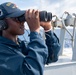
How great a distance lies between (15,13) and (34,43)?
20 centimetres

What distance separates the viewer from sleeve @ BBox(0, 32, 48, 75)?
48.7 inches

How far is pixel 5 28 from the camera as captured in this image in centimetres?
137

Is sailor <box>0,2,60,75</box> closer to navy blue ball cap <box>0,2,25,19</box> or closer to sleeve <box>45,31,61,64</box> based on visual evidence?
navy blue ball cap <box>0,2,25,19</box>

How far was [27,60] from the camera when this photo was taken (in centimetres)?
125

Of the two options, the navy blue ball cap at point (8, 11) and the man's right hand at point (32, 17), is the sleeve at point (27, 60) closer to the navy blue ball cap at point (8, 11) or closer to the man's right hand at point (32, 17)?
the man's right hand at point (32, 17)

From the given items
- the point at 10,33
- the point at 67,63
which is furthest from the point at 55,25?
the point at 10,33

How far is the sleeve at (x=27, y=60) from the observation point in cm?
124

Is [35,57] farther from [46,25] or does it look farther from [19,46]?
[46,25]

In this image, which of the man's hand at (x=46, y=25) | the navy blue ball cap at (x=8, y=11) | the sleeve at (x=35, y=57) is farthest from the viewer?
the man's hand at (x=46, y=25)

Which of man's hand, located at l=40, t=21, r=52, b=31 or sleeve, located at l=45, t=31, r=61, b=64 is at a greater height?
man's hand, located at l=40, t=21, r=52, b=31

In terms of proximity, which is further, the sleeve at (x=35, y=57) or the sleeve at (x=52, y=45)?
the sleeve at (x=52, y=45)

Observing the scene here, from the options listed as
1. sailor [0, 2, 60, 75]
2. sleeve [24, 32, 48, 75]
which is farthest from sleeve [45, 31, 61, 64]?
sleeve [24, 32, 48, 75]

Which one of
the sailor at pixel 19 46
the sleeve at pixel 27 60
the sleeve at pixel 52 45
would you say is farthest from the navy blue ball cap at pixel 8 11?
the sleeve at pixel 52 45

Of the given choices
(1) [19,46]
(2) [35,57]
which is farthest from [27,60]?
(1) [19,46]
